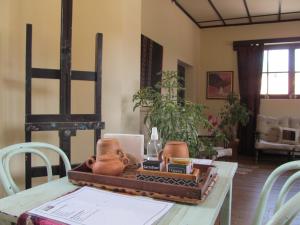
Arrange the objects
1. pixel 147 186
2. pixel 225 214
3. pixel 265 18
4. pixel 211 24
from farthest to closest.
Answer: pixel 211 24 → pixel 265 18 → pixel 225 214 → pixel 147 186

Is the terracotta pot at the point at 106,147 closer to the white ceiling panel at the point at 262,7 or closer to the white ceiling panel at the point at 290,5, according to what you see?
the white ceiling panel at the point at 262,7

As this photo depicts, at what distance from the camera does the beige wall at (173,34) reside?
415 cm

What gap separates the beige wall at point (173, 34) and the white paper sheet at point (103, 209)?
3193 millimetres

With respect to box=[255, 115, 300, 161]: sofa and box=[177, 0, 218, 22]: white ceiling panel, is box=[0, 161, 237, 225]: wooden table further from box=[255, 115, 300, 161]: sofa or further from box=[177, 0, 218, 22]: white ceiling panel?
box=[255, 115, 300, 161]: sofa

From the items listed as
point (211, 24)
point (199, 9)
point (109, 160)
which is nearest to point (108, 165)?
point (109, 160)

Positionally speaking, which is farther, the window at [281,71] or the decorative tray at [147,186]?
the window at [281,71]

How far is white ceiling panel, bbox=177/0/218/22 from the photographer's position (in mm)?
5156

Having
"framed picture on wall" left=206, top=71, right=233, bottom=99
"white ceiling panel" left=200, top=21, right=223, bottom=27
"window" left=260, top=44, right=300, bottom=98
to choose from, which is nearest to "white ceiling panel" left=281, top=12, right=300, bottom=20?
"window" left=260, top=44, right=300, bottom=98

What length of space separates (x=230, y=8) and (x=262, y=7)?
56 centimetres

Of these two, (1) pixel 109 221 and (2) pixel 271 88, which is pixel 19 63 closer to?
(1) pixel 109 221

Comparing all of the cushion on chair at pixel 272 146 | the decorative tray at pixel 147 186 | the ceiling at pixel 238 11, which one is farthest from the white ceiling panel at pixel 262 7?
the decorative tray at pixel 147 186

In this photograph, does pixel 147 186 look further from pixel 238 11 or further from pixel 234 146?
pixel 238 11

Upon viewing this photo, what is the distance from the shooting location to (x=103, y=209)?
0.92m

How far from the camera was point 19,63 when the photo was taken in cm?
197
